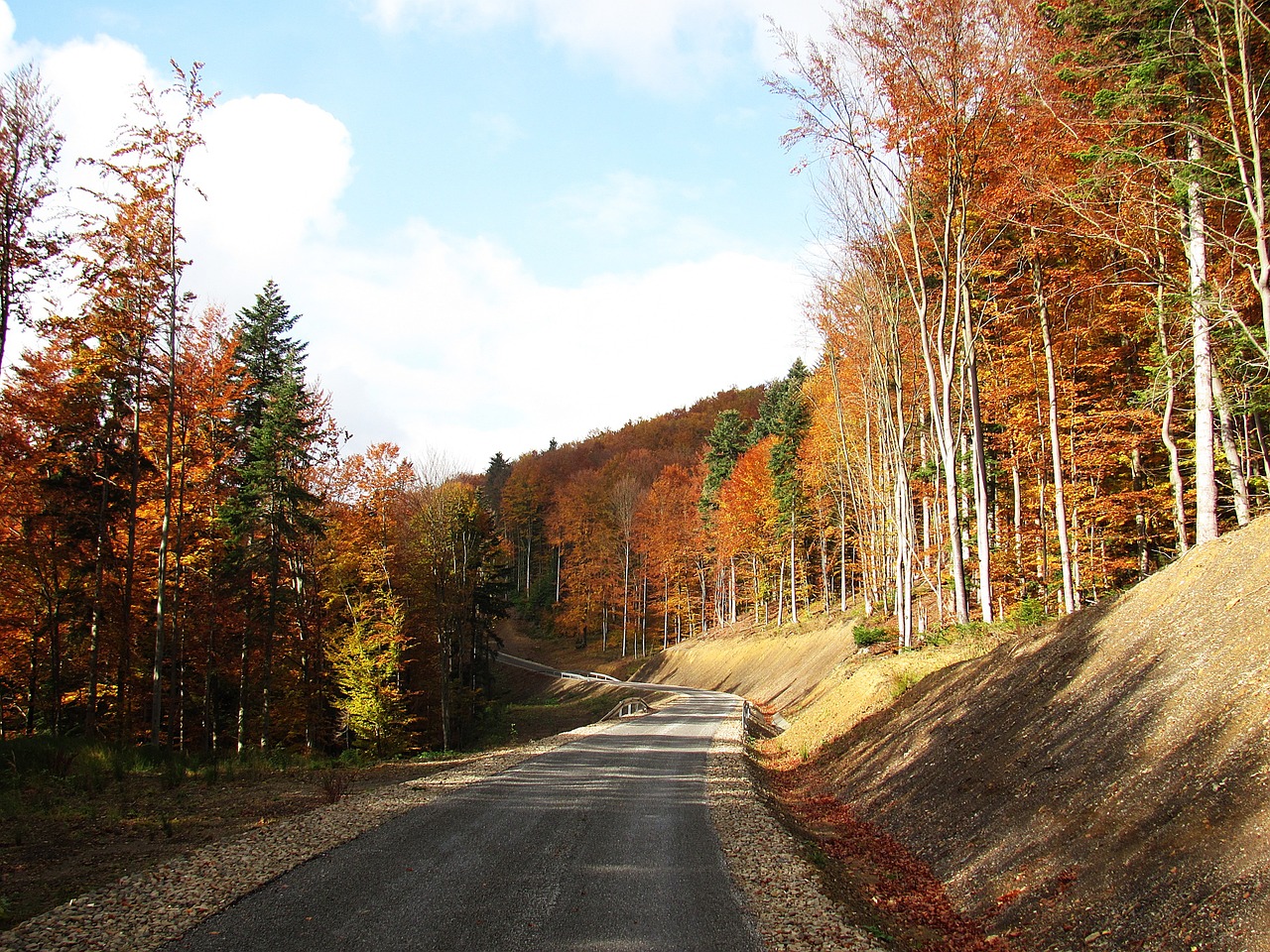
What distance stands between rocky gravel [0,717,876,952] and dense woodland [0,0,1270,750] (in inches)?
349

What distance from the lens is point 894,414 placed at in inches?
982

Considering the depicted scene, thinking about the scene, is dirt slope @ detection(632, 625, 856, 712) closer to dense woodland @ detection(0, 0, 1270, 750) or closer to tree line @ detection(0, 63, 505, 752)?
dense woodland @ detection(0, 0, 1270, 750)

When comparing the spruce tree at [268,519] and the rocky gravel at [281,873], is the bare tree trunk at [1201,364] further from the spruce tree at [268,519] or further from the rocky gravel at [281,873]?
the spruce tree at [268,519]

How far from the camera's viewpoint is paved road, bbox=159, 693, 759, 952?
550 cm

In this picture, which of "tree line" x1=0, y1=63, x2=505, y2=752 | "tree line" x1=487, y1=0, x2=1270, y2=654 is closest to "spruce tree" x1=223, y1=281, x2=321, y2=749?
"tree line" x1=0, y1=63, x2=505, y2=752

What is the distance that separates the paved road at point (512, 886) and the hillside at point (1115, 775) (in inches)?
97.7

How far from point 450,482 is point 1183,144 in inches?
1078

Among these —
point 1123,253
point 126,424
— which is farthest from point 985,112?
point 126,424

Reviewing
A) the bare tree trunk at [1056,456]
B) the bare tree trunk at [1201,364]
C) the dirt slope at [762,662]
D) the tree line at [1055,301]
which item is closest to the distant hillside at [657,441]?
the dirt slope at [762,662]

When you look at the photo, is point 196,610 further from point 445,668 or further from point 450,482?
point 450,482

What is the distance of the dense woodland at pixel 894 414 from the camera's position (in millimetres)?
12875

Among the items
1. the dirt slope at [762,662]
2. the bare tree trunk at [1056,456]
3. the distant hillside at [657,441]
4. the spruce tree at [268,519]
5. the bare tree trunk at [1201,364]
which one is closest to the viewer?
the bare tree trunk at [1201,364]

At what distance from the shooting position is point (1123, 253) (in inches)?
660

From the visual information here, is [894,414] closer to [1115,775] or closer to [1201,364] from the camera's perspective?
[1201,364]
